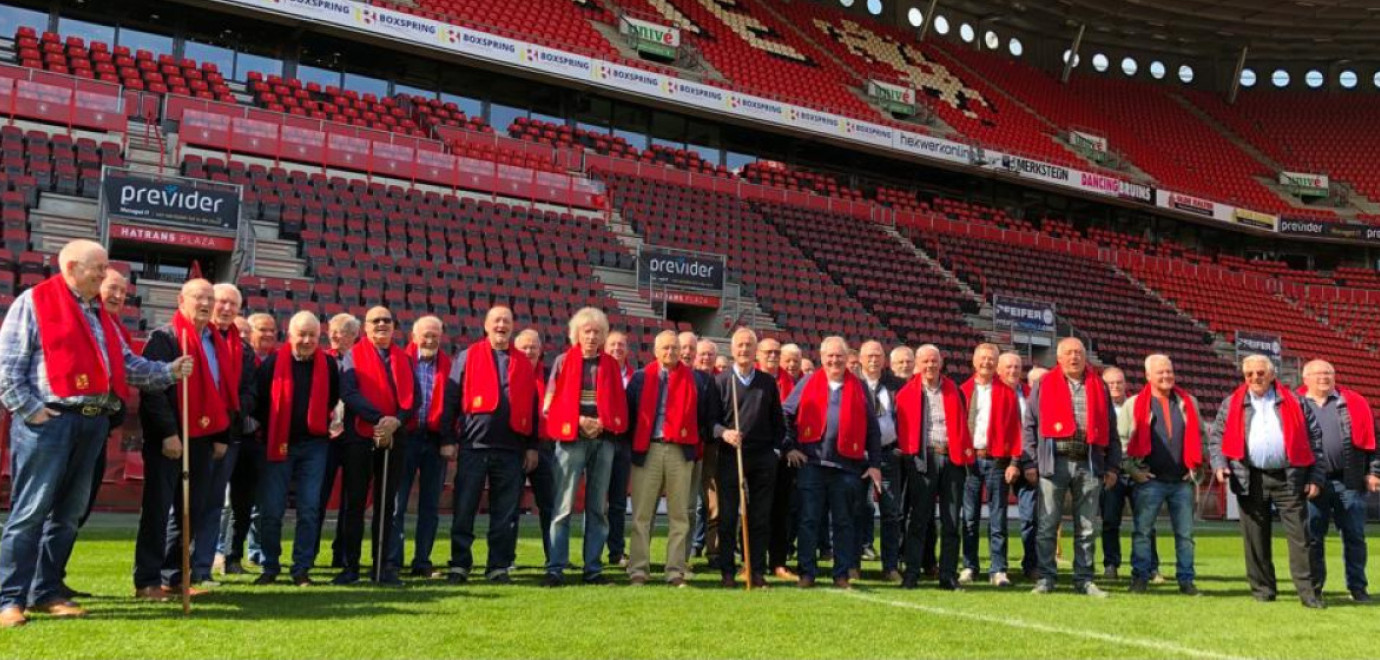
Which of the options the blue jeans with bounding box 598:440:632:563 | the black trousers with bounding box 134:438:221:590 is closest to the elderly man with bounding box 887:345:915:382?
the blue jeans with bounding box 598:440:632:563

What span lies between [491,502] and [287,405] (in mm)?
1477

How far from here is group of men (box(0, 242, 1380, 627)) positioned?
253 inches

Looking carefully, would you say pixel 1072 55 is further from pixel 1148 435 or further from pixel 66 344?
pixel 66 344

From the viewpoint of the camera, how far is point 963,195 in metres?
34.2

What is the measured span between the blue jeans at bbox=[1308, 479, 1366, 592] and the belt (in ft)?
24.8

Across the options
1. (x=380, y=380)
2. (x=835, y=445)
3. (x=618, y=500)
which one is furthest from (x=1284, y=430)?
(x=380, y=380)

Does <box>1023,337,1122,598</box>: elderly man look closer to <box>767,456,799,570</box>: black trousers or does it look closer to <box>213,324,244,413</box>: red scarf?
<box>767,456,799,570</box>: black trousers

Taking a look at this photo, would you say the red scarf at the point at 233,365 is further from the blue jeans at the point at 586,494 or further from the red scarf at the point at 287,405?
the blue jeans at the point at 586,494

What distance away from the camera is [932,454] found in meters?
7.59

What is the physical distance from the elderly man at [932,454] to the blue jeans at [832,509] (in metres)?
0.49

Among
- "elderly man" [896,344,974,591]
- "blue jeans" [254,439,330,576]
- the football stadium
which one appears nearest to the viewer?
the football stadium

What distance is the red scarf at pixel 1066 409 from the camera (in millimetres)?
7281

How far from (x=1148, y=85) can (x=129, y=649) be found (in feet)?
149

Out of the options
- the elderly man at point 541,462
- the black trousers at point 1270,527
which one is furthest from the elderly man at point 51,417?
the black trousers at point 1270,527
